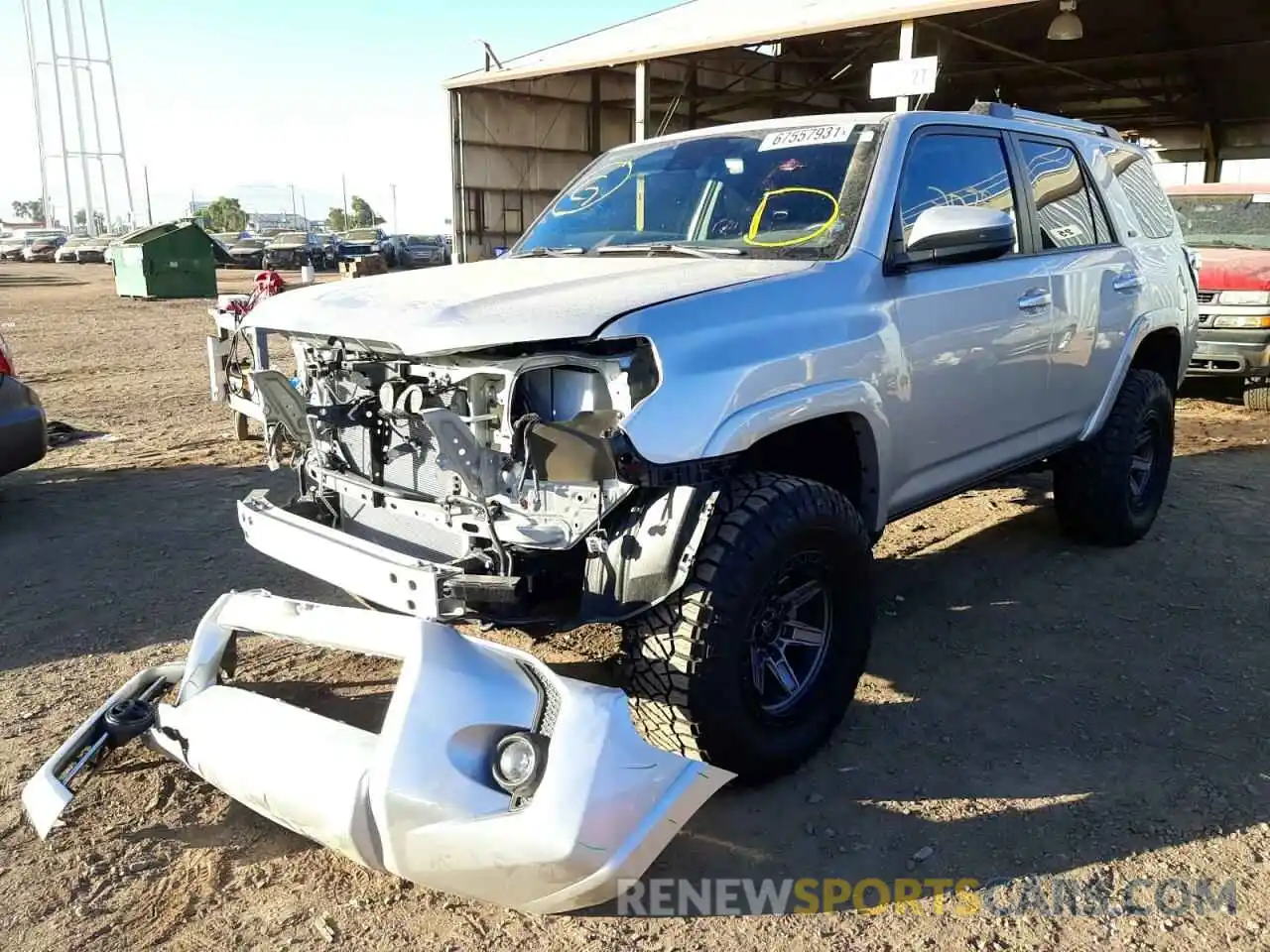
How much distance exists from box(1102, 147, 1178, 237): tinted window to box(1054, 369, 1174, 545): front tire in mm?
774

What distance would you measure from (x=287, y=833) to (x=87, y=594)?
237 cm

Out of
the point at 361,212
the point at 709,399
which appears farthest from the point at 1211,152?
the point at 361,212

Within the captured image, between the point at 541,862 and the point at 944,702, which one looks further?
the point at 944,702

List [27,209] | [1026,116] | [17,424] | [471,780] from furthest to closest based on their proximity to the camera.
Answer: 1. [27,209]
2. [17,424]
3. [1026,116]
4. [471,780]

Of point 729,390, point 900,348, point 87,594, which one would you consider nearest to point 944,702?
point 900,348

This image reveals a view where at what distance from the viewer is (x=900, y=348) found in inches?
130

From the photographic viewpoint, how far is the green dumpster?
76.4 ft

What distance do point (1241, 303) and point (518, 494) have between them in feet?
28.6

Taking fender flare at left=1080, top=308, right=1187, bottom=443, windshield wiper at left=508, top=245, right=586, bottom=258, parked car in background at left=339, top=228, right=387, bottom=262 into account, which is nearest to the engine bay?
windshield wiper at left=508, top=245, right=586, bottom=258

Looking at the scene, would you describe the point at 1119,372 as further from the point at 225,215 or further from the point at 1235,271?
the point at 225,215

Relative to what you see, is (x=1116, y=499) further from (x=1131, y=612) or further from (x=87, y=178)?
(x=87, y=178)

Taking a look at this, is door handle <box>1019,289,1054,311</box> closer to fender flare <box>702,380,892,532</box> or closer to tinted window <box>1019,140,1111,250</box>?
tinted window <box>1019,140,1111,250</box>

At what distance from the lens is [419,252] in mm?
43062

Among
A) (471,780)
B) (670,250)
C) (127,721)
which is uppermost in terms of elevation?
(670,250)
